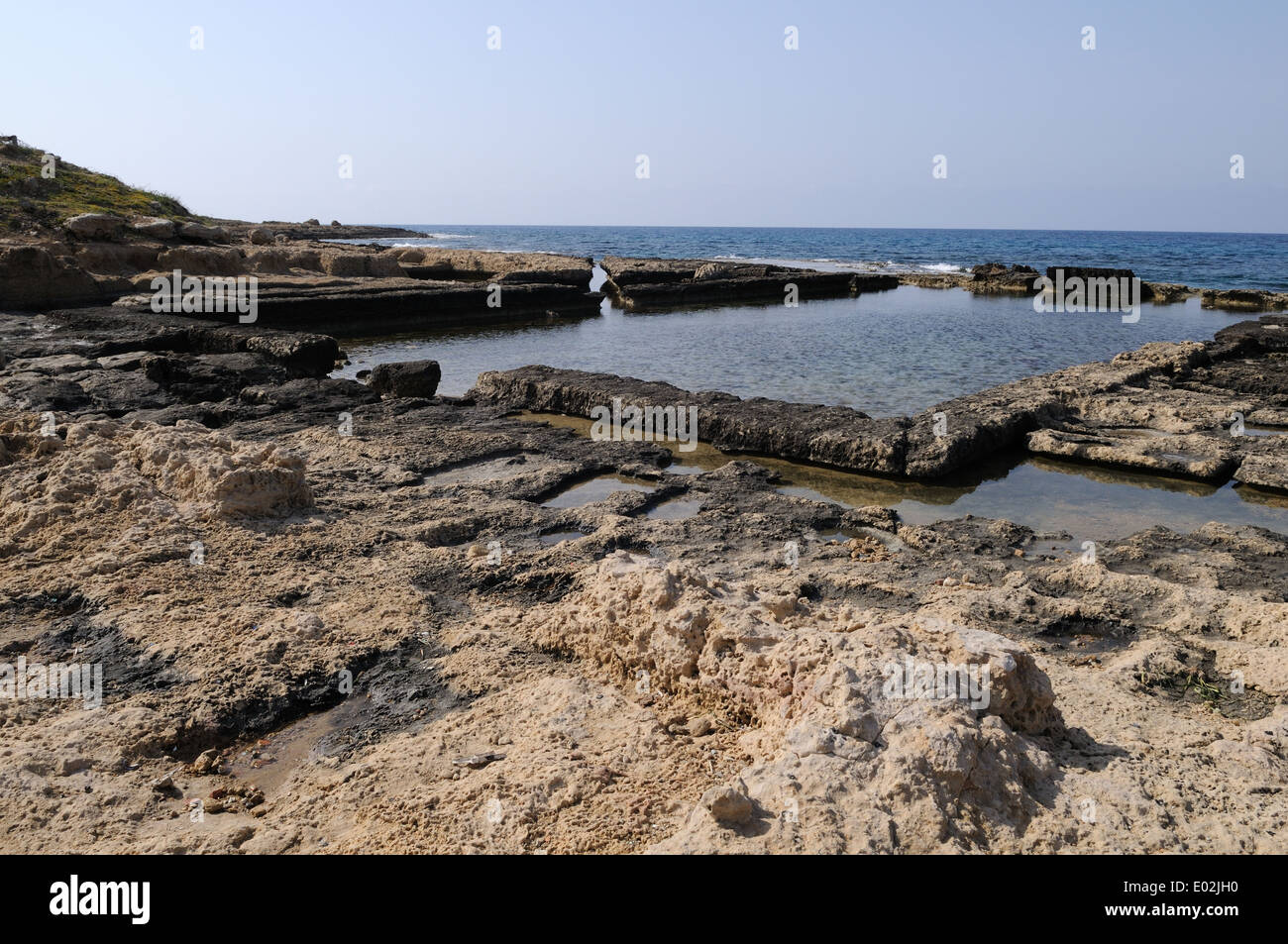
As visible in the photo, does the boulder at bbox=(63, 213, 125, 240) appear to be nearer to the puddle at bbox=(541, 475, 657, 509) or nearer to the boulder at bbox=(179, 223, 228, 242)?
the boulder at bbox=(179, 223, 228, 242)

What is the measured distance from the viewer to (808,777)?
2.64 meters

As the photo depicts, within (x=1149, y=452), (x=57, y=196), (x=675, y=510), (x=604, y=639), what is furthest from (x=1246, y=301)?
(x=57, y=196)

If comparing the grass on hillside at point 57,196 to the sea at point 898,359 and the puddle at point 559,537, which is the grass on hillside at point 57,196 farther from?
the puddle at point 559,537

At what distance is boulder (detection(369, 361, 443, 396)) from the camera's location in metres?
11.1

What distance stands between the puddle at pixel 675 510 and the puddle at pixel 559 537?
2.22ft

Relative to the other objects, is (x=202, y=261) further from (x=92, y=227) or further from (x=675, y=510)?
(x=675, y=510)

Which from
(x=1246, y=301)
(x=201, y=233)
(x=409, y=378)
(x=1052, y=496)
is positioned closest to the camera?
(x=1052, y=496)

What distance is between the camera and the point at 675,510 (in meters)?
6.77

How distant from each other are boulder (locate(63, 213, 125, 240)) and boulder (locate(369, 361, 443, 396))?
38.5ft

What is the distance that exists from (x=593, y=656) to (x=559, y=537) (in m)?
2.14

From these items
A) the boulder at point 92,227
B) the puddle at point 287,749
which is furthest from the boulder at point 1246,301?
the boulder at point 92,227

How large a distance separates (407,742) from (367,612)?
1357 millimetres

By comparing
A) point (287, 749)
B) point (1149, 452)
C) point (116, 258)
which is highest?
point (116, 258)

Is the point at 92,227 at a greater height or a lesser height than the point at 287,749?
greater
